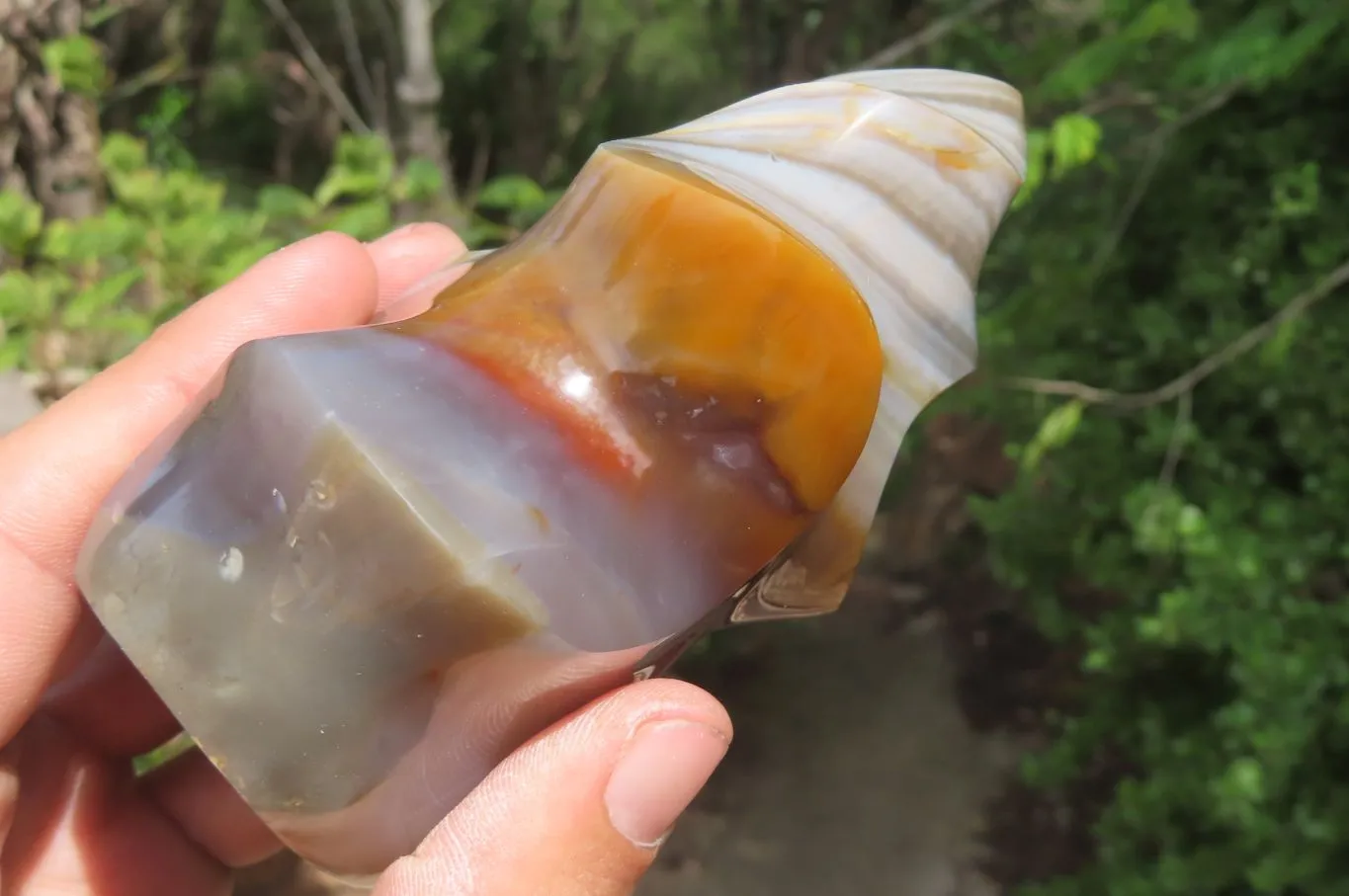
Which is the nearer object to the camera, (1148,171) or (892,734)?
(1148,171)

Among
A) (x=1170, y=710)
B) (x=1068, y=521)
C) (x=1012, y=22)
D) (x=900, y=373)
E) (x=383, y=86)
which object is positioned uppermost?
(x=900, y=373)

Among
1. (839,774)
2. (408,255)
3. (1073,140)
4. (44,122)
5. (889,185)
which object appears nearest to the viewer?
(889,185)

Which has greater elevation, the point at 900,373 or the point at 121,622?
the point at 121,622

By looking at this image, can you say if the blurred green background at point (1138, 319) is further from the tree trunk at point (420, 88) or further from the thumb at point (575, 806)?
the thumb at point (575, 806)

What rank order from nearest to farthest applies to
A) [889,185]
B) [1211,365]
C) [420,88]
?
[889,185]
[1211,365]
[420,88]

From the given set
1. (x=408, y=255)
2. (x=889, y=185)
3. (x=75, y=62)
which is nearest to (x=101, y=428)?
(x=408, y=255)

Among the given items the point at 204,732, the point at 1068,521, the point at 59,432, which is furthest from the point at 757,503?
the point at 1068,521

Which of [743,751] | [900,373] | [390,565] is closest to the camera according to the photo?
[390,565]

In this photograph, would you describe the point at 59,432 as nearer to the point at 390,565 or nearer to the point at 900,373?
the point at 390,565

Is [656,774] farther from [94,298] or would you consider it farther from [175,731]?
[94,298]
